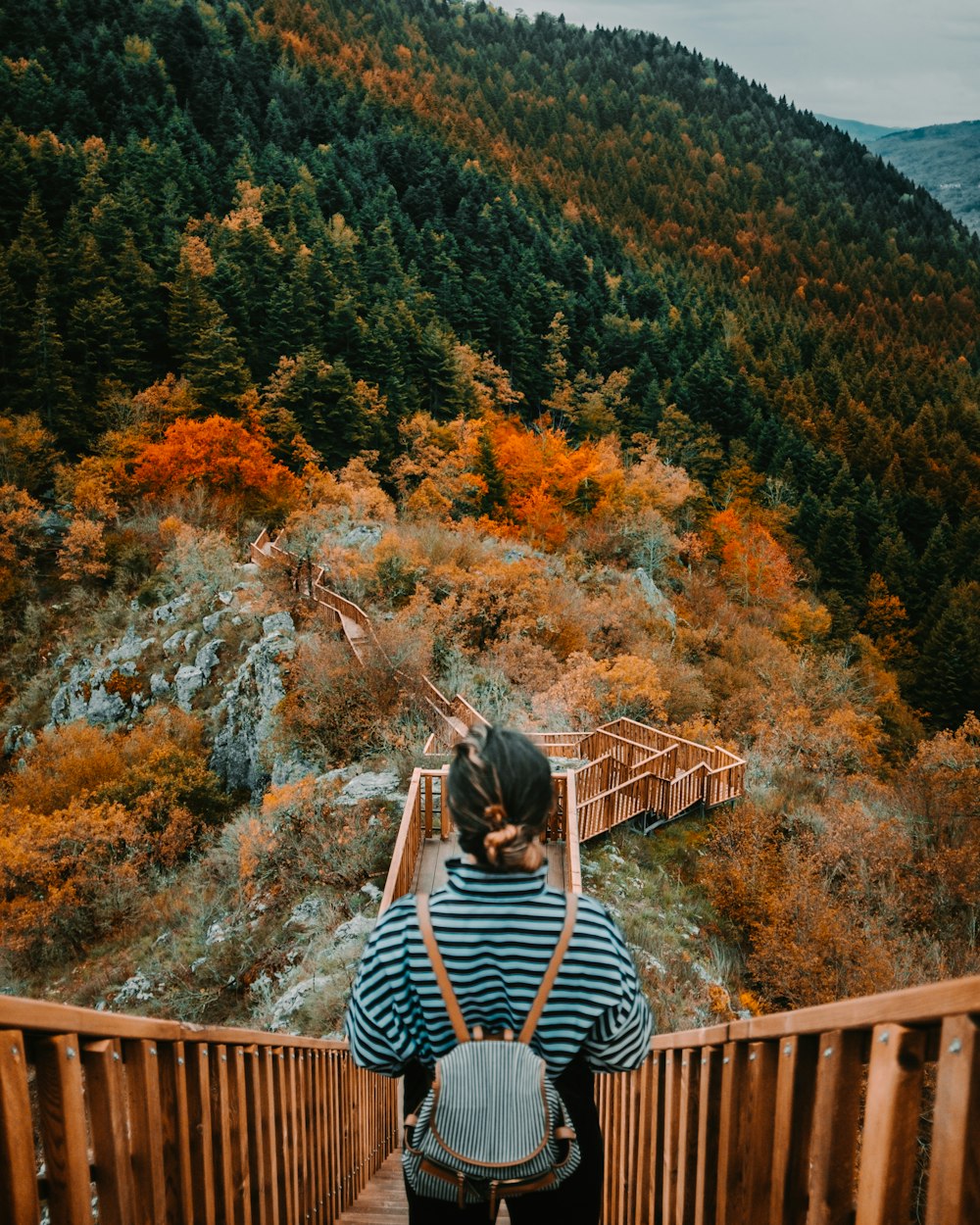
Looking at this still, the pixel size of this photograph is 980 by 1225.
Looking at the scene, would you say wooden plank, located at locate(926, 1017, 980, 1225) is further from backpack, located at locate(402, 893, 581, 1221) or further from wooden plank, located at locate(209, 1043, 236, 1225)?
wooden plank, located at locate(209, 1043, 236, 1225)

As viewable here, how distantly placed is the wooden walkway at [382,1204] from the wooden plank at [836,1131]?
2871 millimetres

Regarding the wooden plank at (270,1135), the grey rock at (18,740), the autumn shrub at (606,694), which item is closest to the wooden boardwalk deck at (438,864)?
the wooden plank at (270,1135)

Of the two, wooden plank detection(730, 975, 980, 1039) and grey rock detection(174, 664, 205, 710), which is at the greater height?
wooden plank detection(730, 975, 980, 1039)

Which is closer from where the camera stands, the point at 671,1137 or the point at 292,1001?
the point at 671,1137

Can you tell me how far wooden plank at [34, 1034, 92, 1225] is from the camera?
5.31 ft

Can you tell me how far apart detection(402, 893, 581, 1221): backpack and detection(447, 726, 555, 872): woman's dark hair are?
0.20 metres

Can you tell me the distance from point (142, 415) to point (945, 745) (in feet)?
128

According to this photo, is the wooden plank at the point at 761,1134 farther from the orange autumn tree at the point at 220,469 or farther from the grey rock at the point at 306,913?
the orange autumn tree at the point at 220,469

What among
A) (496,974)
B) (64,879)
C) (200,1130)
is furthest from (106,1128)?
(64,879)

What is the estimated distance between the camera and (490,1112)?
1.77m

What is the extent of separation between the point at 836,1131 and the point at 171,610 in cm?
2922

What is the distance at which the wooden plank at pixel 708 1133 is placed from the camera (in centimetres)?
234

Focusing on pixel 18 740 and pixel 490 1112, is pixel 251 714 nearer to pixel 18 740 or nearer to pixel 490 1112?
pixel 18 740

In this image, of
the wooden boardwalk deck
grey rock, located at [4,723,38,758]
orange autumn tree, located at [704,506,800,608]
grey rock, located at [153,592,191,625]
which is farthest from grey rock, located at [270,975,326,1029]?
orange autumn tree, located at [704,506,800,608]
